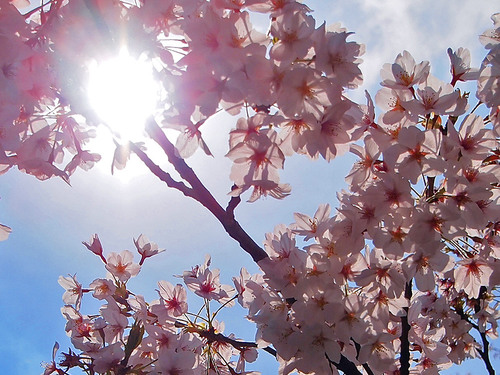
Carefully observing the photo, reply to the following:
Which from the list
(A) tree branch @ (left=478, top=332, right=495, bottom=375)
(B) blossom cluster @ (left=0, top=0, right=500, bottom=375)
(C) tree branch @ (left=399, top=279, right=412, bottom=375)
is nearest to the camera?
(B) blossom cluster @ (left=0, top=0, right=500, bottom=375)

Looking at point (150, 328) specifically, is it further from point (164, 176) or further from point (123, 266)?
point (164, 176)

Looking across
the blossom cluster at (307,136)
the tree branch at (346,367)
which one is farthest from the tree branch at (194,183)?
the tree branch at (346,367)

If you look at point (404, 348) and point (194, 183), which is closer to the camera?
point (194, 183)

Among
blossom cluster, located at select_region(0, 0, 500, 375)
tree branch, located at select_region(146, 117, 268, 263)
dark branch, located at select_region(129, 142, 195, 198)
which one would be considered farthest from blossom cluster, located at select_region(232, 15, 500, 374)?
dark branch, located at select_region(129, 142, 195, 198)

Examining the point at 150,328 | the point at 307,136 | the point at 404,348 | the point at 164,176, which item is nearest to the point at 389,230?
the point at 307,136

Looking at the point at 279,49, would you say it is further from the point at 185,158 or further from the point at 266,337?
the point at 266,337

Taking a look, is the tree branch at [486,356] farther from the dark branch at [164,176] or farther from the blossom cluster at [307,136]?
the dark branch at [164,176]

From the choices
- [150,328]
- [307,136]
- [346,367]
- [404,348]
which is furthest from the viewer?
[150,328]

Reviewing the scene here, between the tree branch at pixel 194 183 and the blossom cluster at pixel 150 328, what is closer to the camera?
the tree branch at pixel 194 183

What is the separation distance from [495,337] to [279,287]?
3.10 metres

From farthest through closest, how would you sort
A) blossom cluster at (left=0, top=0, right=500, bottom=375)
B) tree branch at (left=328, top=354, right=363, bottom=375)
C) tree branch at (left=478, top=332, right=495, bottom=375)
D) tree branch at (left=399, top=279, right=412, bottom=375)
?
tree branch at (left=478, top=332, right=495, bottom=375)
tree branch at (left=399, top=279, right=412, bottom=375)
tree branch at (left=328, top=354, right=363, bottom=375)
blossom cluster at (left=0, top=0, right=500, bottom=375)

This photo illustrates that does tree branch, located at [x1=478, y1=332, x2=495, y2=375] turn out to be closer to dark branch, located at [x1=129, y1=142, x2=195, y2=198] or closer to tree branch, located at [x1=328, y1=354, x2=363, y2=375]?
tree branch, located at [x1=328, y1=354, x2=363, y2=375]

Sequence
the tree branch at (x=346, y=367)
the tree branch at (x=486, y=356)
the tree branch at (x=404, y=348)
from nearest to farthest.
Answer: the tree branch at (x=346, y=367), the tree branch at (x=404, y=348), the tree branch at (x=486, y=356)

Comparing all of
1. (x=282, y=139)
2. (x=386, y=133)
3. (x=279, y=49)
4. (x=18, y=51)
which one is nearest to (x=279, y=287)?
(x=282, y=139)
